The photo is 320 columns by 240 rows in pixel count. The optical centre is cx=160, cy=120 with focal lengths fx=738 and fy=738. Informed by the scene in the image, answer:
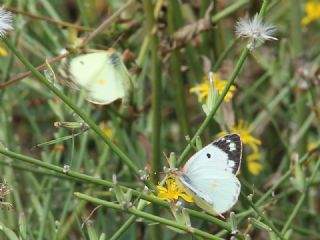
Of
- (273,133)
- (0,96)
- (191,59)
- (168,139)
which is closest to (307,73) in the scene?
(191,59)

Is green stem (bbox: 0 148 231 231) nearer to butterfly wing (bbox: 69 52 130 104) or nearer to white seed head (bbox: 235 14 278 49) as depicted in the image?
A: white seed head (bbox: 235 14 278 49)

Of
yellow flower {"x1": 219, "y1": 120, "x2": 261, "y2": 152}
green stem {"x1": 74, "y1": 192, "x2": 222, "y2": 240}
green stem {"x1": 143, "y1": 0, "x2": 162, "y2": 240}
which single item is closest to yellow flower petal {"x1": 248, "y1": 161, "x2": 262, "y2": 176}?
yellow flower {"x1": 219, "y1": 120, "x2": 261, "y2": 152}

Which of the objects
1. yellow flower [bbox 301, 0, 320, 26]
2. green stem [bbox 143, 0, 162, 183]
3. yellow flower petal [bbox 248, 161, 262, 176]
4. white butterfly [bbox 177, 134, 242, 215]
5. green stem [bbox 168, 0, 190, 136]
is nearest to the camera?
white butterfly [bbox 177, 134, 242, 215]

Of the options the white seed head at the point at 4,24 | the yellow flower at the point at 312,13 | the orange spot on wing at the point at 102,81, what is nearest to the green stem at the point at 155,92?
the orange spot on wing at the point at 102,81

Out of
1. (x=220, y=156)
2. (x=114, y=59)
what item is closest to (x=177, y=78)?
(x=114, y=59)

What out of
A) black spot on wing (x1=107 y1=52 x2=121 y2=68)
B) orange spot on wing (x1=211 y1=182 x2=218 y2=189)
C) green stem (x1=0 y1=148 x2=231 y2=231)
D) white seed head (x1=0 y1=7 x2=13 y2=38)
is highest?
black spot on wing (x1=107 y1=52 x2=121 y2=68)

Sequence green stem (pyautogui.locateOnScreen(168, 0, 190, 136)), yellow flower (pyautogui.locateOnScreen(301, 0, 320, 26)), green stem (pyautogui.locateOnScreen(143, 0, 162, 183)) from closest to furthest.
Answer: green stem (pyautogui.locateOnScreen(143, 0, 162, 183)) < green stem (pyautogui.locateOnScreen(168, 0, 190, 136)) < yellow flower (pyautogui.locateOnScreen(301, 0, 320, 26))

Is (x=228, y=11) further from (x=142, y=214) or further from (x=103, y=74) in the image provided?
(x=142, y=214)
